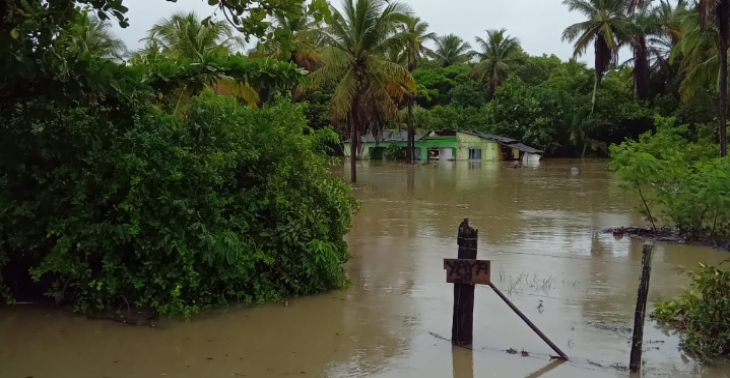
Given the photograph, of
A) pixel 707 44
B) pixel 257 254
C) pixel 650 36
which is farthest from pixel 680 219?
pixel 650 36

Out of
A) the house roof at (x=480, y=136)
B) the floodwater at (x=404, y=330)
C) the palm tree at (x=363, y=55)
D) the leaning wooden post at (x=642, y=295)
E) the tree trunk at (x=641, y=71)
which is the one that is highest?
the tree trunk at (x=641, y=71)

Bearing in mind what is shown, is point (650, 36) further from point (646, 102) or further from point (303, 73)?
point (303, 73)

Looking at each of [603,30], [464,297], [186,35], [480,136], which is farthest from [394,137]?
[464,297]

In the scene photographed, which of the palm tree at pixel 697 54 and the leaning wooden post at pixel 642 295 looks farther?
the palm tree at pixel 697 54

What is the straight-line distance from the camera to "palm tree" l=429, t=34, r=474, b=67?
198 ft

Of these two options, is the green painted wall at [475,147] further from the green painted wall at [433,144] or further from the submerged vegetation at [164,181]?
the submerged vegetation at [164,181]

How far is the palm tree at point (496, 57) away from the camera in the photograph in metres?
53.5

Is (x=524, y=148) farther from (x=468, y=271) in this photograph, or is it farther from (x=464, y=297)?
(x=468, y=271)

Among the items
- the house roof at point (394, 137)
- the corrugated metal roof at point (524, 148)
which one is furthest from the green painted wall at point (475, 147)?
the house roof at point (394, 137)

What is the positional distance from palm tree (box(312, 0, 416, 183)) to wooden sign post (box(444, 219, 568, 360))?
17857mm

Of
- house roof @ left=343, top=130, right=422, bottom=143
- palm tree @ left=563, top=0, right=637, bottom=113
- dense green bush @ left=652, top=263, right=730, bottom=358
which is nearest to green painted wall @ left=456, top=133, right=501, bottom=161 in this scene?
house roof @ left=343, top=130, right=422, bottom=143

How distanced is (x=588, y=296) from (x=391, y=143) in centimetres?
4121

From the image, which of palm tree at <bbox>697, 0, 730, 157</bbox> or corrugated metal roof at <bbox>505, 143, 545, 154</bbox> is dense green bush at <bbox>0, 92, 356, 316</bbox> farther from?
corrugated metal roof at <bbox>505, 143, 545, 154</bbox>

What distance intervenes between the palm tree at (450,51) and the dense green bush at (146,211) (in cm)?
5499
